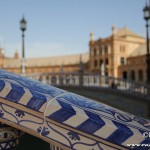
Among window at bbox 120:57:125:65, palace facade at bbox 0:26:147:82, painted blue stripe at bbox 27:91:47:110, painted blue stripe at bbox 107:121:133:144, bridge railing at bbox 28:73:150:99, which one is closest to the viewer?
painted blue stripe at bbox 107:121:133:144

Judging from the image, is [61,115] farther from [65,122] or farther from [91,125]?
[91,125]

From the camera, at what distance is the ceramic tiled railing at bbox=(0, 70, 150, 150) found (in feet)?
8.25

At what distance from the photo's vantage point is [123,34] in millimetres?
69312

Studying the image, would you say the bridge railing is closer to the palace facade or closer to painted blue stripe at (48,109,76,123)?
painted blue stripe at (48,109,76,123)

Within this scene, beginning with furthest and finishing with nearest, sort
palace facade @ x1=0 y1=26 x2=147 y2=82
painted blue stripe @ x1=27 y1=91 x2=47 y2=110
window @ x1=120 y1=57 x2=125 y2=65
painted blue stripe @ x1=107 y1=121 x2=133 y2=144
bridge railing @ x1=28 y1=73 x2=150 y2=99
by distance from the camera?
window @ x1=120 y1=57 x2=125 y2=65 < palace facade @ x1=0 y1=26 x2=147 y2=82 < bridge railing @ x1=28 y1=73 x2=150 y2=99 < painted blue stripe @ x1=27 y1=91 x2=47 y2=110 < painted blue stripe @ x1=107 y1=121 x2=133 y2=144

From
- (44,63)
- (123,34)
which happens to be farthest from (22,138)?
(44,63)

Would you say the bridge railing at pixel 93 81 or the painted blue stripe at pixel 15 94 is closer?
the painted blue stripe at pixel 15 94

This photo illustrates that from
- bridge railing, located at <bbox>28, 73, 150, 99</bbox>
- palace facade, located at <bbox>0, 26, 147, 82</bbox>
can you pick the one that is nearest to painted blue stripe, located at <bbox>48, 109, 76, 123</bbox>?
bridge railing, located at <bbox>28, 73, 150, 99</bbox>

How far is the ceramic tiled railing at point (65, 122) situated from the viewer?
8.25 ft

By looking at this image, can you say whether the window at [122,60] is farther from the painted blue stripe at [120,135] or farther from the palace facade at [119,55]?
the painted blue stripe at [120,135]

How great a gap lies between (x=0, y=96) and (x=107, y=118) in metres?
0.95

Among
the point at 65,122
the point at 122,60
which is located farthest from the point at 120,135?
the point at 122,60

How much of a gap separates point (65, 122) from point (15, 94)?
1.69 feet

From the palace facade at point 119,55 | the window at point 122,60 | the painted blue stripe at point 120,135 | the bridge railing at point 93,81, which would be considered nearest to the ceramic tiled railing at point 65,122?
the painted blue stripe at point 120,135
